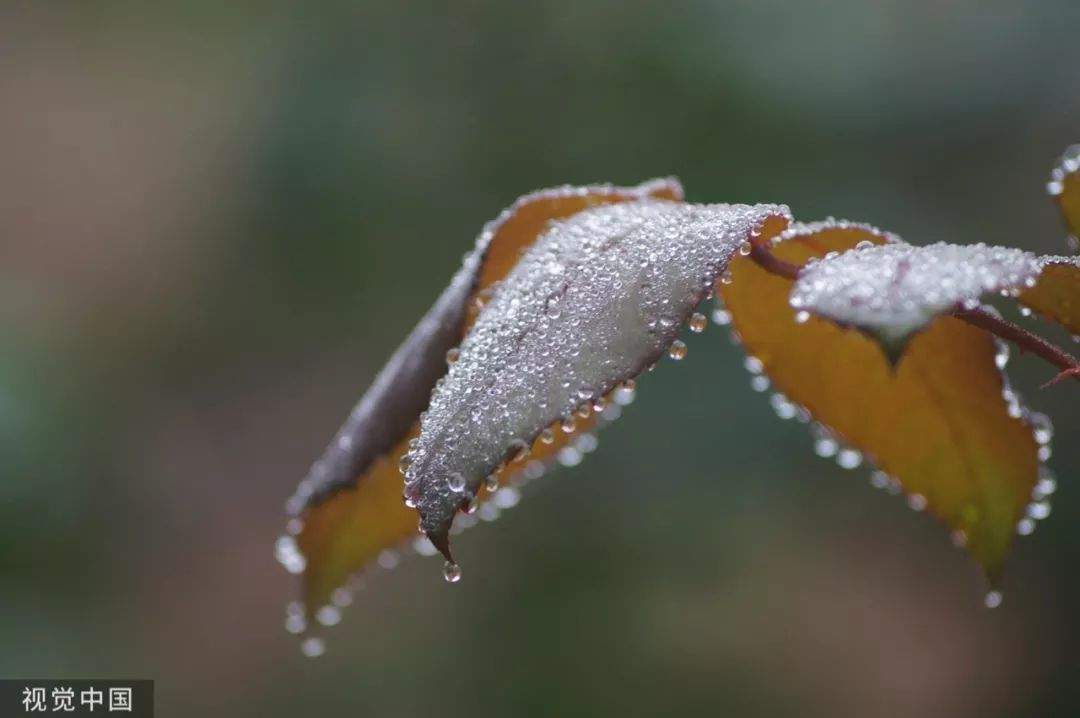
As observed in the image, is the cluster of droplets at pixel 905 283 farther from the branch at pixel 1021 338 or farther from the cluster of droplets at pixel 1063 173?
the cluster of droplets at pixel 1063 173

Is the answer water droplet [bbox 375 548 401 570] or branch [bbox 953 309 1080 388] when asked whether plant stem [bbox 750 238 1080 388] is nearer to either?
branch [bbox 953 309 1080 388]

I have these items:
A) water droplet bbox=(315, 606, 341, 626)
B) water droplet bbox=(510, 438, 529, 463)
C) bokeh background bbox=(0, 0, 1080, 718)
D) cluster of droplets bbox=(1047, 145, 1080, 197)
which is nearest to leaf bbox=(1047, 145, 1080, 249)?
cluster of droplets bbox=(1047, 145, 1080, 197)

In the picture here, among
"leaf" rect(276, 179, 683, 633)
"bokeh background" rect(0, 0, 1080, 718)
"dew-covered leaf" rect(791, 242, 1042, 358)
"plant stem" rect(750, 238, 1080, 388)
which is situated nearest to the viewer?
"dew-covered leaf" rect(791, 242, 1042, 358)

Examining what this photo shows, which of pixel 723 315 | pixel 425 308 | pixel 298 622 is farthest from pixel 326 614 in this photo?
pixel 425 308

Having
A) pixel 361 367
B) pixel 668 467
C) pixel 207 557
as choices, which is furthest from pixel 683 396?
pixel 207 557

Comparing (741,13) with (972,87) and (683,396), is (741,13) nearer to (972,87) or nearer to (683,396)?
(972,87)
